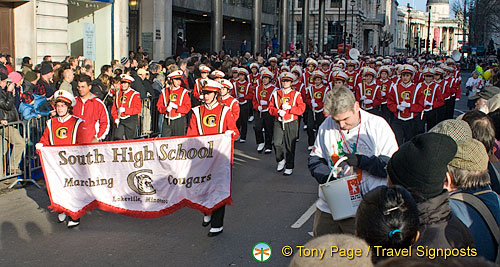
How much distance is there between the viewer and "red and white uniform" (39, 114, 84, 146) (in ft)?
28.4

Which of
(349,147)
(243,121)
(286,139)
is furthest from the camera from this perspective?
(243,121)

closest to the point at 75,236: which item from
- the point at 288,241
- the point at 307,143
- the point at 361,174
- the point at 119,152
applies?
the point at 119,152

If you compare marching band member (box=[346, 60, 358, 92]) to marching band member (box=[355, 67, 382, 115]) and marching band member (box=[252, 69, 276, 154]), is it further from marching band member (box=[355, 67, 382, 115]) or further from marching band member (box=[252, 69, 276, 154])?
marching band member (box=[252, 69, 276, 154])

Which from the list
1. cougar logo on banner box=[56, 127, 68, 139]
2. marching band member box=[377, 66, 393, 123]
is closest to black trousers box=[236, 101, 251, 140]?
marching band member box=[377, 66, 393, 123]

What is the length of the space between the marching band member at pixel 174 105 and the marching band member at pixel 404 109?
4.47m

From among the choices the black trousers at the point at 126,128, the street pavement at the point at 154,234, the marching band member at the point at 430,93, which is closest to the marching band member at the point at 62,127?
the street pavement at the point at 154,234

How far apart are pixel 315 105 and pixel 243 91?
2.60 m

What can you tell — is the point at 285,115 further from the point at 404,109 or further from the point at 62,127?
the point at 62,127

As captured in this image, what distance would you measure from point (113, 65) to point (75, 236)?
31.2ft

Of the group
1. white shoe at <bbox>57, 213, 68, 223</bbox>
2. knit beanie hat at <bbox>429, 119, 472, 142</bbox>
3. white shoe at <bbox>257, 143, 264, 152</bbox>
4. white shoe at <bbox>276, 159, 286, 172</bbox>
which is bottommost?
white shoe at <bbox>57, 213, 68, 223</bbox>

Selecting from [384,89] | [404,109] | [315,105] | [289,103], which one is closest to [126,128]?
[289,103]

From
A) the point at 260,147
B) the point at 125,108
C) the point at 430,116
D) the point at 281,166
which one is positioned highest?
the point at 125,108

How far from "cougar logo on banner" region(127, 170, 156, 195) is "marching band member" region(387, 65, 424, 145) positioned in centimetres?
719

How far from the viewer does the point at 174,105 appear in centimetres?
1304
